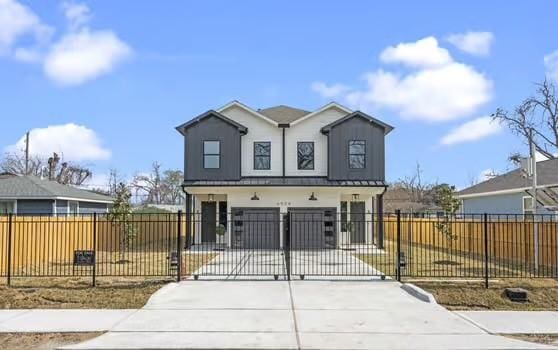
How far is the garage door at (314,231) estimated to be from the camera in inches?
1043

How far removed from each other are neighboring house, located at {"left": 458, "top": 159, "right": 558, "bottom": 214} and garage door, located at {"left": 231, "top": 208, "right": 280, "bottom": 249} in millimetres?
11387

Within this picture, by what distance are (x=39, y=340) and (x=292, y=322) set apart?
13.6 feet

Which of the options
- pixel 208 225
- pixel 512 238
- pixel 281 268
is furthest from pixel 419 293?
pixel 208 225

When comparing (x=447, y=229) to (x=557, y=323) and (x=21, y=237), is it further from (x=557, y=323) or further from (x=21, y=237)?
(x=21, y=237)

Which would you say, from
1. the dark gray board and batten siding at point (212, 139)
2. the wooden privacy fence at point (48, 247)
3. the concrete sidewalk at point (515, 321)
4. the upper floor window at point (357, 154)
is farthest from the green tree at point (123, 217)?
the concrete sidewalk at point (515, 321)

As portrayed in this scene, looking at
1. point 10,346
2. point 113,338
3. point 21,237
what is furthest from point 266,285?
point 21,237

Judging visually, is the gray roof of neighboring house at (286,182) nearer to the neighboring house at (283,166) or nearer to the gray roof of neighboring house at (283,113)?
the neighboring house at (283,166)

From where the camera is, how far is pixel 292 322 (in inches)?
379

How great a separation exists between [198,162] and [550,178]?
16.3 m

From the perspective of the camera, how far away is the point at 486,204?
30281 mm

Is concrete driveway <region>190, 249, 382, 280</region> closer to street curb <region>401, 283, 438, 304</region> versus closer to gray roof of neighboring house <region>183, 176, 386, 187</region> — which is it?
street curb <region>401, 283, 438, 304</region>

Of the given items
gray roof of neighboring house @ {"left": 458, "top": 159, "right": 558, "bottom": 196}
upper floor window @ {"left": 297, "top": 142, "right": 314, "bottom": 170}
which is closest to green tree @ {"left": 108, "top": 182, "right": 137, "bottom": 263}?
upper floor window @ {"left": 297, "top": 142, "right": 314, "bottom": 170}

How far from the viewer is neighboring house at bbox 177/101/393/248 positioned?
26.4 metres

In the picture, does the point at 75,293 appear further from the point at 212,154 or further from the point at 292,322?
the point at 212,154
